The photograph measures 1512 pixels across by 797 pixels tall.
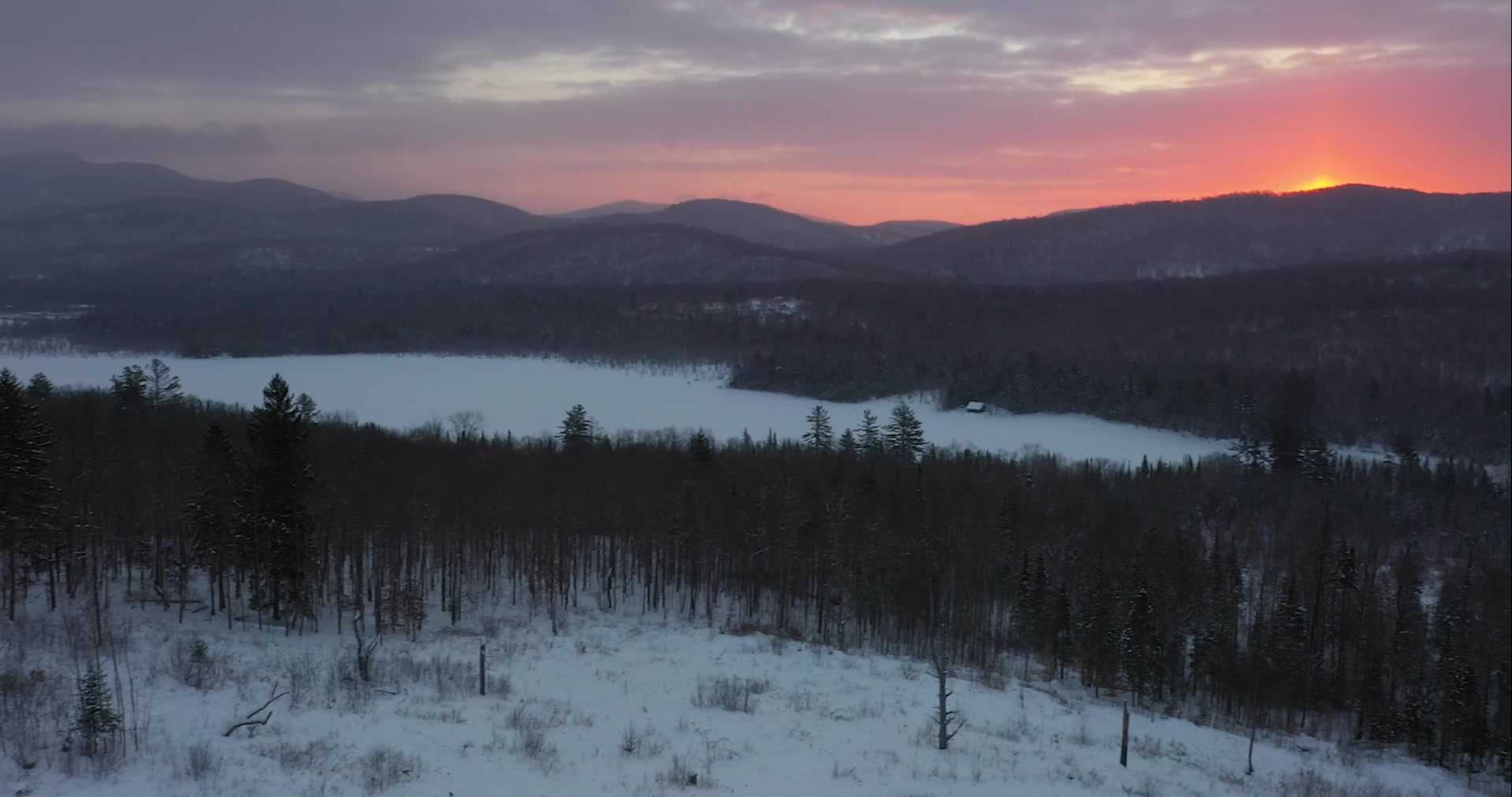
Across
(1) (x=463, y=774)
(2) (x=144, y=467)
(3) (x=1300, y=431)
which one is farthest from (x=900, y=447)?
(1) (x=463, y=774)

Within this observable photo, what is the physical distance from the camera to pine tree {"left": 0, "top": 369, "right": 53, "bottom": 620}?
28547 millimetres

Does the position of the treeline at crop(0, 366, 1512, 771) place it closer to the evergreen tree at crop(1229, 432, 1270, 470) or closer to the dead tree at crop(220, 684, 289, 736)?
the dead tree at crop(220, 684, 289, 736)

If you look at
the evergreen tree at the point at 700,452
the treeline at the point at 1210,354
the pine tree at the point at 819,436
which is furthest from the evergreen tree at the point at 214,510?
the treeline at the point at 1210,354

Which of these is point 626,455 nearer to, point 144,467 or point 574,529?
point 574,529

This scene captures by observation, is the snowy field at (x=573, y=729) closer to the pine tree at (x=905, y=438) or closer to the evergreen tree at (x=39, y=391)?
the evergreen tree at (x=39, y=391)

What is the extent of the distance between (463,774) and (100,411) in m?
56.8

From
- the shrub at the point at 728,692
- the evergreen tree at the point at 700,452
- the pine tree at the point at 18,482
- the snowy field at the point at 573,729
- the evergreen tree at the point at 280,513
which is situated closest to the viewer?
the snowy field at the point at 573,729

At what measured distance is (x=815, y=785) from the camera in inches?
596

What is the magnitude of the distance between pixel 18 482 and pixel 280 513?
7973 mm

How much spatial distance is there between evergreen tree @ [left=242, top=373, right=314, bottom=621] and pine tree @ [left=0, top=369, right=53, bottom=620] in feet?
20.8

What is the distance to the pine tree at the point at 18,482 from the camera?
28.5 m

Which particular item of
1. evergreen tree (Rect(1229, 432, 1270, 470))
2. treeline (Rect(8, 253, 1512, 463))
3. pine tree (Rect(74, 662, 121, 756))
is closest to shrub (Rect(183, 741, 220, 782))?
pine tree (Rect(74, 662, 121, 756))

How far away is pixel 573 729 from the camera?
17.7m

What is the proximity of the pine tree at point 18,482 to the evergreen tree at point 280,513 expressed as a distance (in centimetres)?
634
